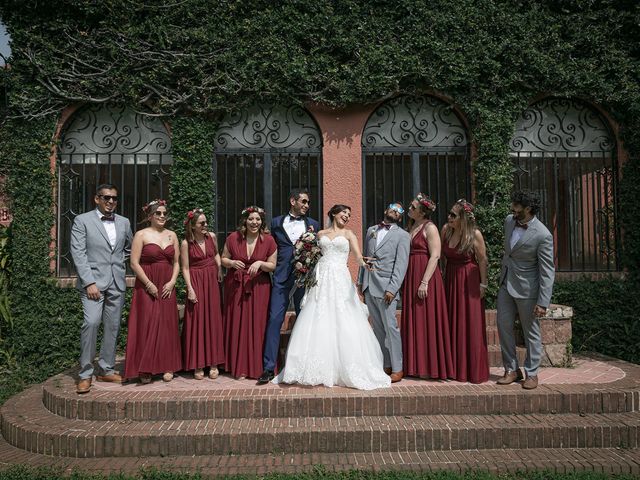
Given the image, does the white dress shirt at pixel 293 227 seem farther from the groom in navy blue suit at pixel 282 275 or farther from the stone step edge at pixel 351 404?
the stone step edge at pixel 351 404

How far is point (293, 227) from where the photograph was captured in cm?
582

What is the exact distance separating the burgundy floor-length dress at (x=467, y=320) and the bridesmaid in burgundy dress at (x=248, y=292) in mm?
2047

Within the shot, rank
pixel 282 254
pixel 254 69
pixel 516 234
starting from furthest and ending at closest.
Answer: pixel 254 69 → pixel 282 254 → pixel 516 234

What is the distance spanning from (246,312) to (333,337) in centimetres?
106

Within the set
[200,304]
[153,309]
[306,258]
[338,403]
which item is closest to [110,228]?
[153,309]

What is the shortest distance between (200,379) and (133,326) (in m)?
0.94

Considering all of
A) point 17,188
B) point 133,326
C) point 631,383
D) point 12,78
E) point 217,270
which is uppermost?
point 12,78

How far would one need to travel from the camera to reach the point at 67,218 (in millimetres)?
7602

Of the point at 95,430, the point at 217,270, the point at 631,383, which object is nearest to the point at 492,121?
the point at 631,383

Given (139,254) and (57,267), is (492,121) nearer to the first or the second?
(139,254)

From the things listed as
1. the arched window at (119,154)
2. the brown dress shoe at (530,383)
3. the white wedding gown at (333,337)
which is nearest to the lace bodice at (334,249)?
the white wedding gown at (333,337)

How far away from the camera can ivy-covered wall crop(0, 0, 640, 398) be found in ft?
23.8

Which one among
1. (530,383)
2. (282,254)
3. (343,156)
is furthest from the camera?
(343,156)

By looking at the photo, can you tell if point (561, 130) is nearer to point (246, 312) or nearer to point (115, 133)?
point (246, 312)
